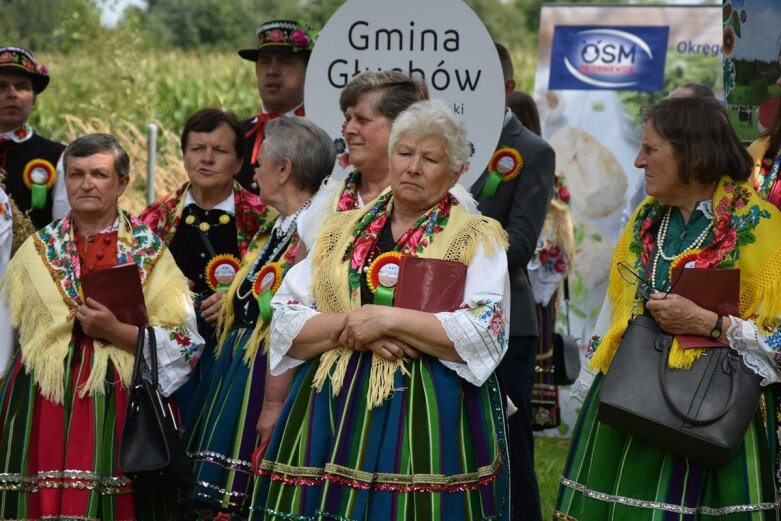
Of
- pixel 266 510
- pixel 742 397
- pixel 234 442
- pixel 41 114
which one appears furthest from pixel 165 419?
pixel 41 114

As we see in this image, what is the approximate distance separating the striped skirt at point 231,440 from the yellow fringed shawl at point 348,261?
78 cm

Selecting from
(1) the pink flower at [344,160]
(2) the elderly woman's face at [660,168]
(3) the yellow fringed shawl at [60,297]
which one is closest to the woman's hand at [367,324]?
(2) the elderly woman's face at [660,168]

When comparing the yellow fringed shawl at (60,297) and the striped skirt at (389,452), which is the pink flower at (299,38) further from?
the striped skirt at (389,452)

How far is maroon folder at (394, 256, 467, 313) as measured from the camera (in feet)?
14.1

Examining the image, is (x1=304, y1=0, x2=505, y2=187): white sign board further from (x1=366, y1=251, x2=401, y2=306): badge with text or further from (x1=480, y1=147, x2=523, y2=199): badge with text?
(x1=366, y1=251, x2=401, y2=306): badge with text

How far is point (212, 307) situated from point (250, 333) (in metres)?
0.33

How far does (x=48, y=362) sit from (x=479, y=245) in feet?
5.93

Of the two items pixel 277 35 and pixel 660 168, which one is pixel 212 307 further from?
pixel 660 168

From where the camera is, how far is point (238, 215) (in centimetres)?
575

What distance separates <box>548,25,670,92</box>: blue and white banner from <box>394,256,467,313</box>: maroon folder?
5.35 meters

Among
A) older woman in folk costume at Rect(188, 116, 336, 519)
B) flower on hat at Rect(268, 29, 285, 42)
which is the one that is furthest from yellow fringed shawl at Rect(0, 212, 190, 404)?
flower on hat at Rect(268, 29, 285, 42)

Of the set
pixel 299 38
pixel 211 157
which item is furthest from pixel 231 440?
pixel 299 38

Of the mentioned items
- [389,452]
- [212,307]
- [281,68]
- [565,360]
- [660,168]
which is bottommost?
[389,452]

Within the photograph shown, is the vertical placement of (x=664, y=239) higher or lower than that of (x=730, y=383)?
higher
